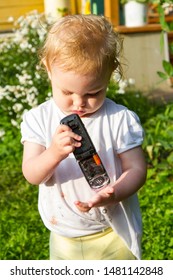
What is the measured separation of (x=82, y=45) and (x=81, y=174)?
492mm

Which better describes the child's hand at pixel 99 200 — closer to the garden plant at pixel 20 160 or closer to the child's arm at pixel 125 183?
the child's arm at pixel 125 183

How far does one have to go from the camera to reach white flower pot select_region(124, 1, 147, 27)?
7.10 meters

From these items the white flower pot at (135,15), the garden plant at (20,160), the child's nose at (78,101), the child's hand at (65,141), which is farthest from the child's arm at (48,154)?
the white flower pot at (135,15)

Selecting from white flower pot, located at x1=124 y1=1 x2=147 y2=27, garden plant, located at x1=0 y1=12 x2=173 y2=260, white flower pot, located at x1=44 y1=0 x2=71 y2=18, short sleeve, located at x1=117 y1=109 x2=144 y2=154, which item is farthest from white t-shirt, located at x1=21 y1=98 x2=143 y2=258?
white flower pot, located at x1=44 y1=0 x2=71 y2=18

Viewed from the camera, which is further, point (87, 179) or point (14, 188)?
point (14, 188)

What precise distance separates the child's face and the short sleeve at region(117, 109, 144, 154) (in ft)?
0.45

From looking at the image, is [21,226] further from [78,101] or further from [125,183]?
[78,101]

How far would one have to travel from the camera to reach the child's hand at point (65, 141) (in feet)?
7.16

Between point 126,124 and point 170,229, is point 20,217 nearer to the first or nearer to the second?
point 170,229

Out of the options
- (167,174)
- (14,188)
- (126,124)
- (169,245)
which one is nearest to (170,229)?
(169,245)

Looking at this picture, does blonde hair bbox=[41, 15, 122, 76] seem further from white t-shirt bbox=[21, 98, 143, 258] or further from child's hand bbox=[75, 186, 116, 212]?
child's hand bbox=[75, 186, 116, 212]

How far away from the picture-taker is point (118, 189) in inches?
91.4
